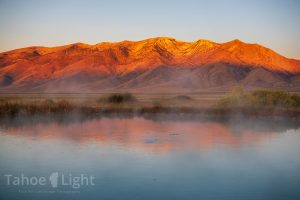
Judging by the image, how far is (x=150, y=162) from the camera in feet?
42.1

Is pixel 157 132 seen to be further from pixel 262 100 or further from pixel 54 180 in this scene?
pixel 262 100

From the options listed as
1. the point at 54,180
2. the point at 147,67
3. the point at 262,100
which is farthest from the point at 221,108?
the point at 147,67

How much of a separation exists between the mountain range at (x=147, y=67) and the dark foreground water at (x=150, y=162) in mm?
72179

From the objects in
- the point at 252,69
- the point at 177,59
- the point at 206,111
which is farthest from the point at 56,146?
the point at 177,59

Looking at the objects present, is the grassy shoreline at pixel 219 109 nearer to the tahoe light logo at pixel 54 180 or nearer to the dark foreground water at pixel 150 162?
the dark foreground water at pixel 150 162

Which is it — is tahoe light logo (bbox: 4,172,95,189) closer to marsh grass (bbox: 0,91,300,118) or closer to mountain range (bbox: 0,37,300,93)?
marsh grass (bbox: 0,91,300,118)

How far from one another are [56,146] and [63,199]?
674cm

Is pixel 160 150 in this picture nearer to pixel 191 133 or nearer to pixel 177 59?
pixel 191 133

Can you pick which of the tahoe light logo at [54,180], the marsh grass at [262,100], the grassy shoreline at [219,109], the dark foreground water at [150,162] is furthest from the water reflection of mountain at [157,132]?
the tahoe light logo at [54,180]

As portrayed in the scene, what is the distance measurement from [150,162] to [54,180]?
3.35 metres

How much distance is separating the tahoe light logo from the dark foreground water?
25 millimetres

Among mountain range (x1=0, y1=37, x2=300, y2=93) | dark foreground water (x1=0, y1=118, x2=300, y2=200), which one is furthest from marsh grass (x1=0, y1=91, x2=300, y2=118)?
mountain range (x1=0, y1=37, x2=300, y2=93)

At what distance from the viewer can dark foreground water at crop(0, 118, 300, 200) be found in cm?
993

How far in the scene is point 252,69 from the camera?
105 m
